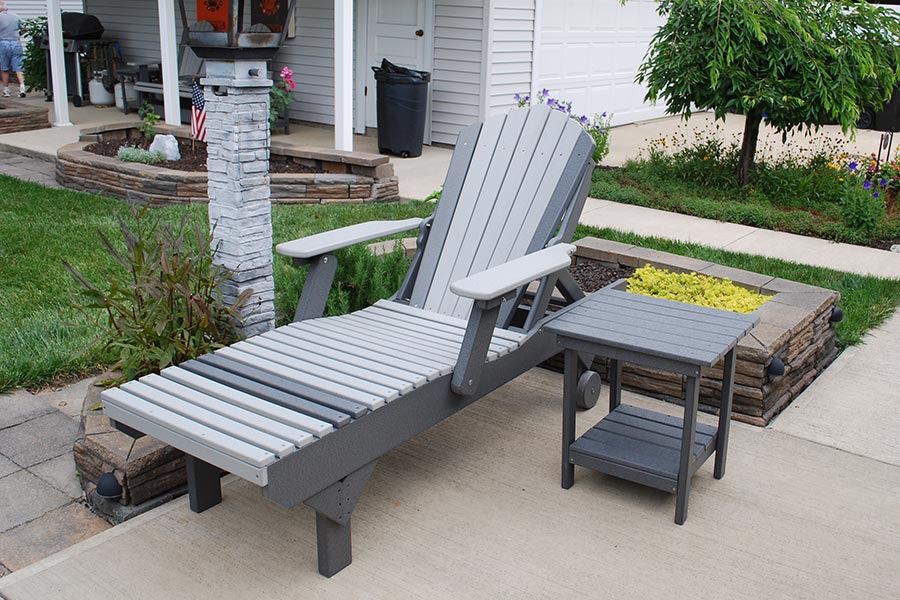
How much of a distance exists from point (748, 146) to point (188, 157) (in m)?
4.72

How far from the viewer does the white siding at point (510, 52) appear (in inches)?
377

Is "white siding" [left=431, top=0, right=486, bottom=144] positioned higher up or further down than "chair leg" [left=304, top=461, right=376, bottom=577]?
higher up

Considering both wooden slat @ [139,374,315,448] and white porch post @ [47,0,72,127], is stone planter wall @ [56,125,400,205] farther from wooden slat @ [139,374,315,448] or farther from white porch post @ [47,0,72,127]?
wooden slat @ [139,374,315,448]

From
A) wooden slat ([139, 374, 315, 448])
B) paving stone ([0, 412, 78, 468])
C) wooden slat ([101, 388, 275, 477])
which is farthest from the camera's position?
paving stone ([0, 412, 78, 468])

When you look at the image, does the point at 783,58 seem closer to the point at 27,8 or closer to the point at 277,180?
the point at 277,180

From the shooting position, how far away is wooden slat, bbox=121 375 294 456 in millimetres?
2498

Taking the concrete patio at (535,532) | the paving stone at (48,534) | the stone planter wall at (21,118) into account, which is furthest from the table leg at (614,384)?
the stone planter wall at (21,118)

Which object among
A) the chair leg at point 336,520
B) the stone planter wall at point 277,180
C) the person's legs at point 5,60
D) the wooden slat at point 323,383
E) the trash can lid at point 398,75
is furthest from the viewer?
the person's legs at point 5,60

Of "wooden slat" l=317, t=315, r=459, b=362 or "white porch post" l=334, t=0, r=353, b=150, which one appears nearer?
"wooden slat" l=317, t=315, r=459, b=362

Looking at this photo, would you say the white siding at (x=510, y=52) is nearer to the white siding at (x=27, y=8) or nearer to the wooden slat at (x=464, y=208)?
the wooden slat at (x=464, y=208)

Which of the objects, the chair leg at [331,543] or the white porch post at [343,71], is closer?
the chair leg at [331,543]

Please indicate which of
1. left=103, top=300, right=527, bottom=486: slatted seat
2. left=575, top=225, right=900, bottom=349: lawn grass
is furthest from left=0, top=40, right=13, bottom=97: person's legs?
left=103, top=300, right=527, bottom=486: slatted seat

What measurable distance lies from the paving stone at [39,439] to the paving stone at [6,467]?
15 millimetres

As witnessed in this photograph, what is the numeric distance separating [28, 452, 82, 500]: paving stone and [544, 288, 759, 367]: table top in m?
1.72
